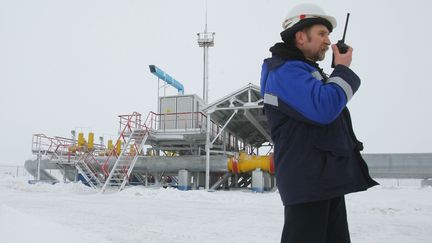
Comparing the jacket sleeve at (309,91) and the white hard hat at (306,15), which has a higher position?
the white hard hat at (306,15)

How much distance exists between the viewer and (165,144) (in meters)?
21.2

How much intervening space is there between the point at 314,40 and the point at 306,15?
0.14m

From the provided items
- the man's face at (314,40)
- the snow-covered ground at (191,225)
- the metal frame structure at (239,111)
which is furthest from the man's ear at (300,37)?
the metal frame structure at (239,111)

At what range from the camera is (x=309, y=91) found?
1.68 metres

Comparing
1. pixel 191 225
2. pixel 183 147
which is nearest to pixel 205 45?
pixel 183 147

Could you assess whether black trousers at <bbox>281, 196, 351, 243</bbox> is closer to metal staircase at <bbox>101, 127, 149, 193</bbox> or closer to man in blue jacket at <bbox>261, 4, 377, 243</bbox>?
man in blue jacket at <bbox>261, 4, 377, 243</bbox>

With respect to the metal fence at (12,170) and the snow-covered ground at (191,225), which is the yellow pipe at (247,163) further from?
the metal fence at (12,170)

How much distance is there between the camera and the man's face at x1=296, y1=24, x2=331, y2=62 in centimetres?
190

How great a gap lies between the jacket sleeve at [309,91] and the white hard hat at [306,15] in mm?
268

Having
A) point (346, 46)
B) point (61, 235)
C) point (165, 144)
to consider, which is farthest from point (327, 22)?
point (165, 144)

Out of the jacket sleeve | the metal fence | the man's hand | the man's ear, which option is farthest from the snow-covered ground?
the metal fence

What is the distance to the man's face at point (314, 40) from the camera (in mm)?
1901

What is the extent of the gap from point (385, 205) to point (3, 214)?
383 inches

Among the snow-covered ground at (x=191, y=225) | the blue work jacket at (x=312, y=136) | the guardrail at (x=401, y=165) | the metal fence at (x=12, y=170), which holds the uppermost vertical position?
the blue work jacket at (x=312, y=136)
